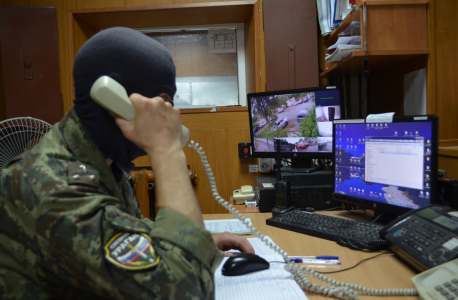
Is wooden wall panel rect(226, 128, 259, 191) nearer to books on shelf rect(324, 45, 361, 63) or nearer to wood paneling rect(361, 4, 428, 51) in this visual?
books on shelf rect(324, 45, 361, 63)

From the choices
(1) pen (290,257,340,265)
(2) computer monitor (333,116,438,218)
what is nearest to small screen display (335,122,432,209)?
(2) computer monitor (333,116,438,218)

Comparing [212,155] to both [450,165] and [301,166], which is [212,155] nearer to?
[301,166]

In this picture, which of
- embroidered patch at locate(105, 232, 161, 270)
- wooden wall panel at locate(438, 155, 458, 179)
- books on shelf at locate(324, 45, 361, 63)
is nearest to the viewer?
embroidered patch at locate(105, 232, 161, 270)

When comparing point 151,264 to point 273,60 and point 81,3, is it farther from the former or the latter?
point 81,3

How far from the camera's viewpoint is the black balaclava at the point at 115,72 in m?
0.68

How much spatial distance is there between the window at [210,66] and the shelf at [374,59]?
88cm

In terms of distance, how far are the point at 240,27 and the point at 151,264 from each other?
2571mm

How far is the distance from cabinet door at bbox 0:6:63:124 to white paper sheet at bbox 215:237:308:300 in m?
2.18

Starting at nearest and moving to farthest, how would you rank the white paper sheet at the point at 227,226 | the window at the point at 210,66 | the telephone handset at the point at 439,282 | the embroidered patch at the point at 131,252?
the embroidered patch at the point at 131,252 → the telephone handset at the point at 439,282 → the white paper sheet at the point at 227,226 → the window at the point at 210,66

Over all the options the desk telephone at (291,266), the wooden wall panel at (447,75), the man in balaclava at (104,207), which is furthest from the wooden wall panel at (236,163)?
the man in balaclava at (104,207)

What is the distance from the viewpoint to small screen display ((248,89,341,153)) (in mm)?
1803

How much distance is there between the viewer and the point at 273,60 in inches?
94.7

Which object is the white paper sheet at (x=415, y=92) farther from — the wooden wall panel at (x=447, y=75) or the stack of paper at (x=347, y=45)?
the stack of paper at (x=347, y=45)

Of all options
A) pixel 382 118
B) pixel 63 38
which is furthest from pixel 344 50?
pixel 63 38
